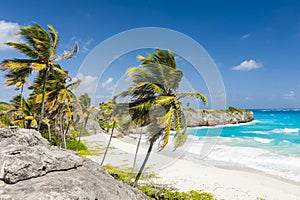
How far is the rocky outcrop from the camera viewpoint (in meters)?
2.89

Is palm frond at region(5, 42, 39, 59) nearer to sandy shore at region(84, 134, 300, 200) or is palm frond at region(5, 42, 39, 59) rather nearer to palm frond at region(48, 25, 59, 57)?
palm frond at region(48, 25, 59, 57)

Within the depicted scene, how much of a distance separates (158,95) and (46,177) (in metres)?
5.68

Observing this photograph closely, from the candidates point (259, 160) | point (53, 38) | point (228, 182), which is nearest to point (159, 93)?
point (53, 38)

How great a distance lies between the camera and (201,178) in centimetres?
1641

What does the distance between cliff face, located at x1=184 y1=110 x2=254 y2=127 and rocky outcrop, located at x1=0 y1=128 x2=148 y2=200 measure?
5117cm

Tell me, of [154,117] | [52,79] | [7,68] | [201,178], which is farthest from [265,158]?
[7,68]

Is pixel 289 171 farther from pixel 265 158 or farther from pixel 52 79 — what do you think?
pixel 52 79

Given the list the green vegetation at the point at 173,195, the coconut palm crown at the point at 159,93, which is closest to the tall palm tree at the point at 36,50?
the coconut palm crown at the point at 159,93

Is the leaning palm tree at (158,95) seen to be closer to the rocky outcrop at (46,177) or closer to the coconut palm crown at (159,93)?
the coconut palm crown at (159,93)

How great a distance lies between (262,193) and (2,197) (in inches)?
546

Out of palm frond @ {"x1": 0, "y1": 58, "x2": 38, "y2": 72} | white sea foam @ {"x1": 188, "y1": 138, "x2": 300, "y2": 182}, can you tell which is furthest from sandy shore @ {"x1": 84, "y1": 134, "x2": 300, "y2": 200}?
palm frond @ {"x1": 0, "y1": 58, "x2": 38, "y2": 72}

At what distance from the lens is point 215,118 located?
203 feet

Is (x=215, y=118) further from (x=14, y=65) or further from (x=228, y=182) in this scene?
(x=14, y=65)

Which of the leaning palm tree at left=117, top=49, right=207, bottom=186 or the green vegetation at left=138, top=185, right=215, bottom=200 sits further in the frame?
the green vegetation at left=138, top=185, right=215, bottom=200
